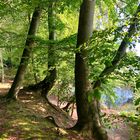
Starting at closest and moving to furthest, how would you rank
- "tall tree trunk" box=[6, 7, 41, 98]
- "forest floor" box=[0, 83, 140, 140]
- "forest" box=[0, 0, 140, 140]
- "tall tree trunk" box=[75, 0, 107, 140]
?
"forest" box=[0, 0, 140, 140]
"forest floor" box=[0, 83, 140, 140]
"tall tree trunk" box=[75, 0, 107, 140]
"tall tree trunk" box=[6, 7, 41, 98]

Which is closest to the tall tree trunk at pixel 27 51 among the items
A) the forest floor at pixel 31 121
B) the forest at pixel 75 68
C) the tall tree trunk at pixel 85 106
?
the forest at pixel 75 68

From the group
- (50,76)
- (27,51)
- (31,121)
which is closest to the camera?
(31,121)

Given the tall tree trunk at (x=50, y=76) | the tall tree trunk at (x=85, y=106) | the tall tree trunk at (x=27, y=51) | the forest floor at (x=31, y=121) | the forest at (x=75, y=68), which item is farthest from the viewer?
the tall tree trunk at (x=50, y=76)

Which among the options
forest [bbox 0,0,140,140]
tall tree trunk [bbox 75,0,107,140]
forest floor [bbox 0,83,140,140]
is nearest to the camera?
forest [bbox 0,0,140,140]

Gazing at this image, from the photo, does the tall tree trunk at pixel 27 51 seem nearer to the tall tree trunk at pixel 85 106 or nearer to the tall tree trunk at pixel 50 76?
the tall tree trunk at pixel 50 76

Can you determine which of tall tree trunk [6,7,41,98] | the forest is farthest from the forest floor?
tall tree trunk [6,7,41,98]

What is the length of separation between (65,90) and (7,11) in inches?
250

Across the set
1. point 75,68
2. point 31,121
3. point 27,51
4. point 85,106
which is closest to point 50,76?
point 27,51

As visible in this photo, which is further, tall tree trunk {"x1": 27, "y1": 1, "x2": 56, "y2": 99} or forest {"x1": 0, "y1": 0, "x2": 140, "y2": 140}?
tall tree trunk {"x1": 27, "y1": 1, "x2": 56, "y2": 99}

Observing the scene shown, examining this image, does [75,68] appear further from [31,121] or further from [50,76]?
[50,76]

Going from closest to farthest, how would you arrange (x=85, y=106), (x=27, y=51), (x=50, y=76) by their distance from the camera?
1. (x=85, y=106)
2. (x=27, y=51)
3. (x=50, y=76)

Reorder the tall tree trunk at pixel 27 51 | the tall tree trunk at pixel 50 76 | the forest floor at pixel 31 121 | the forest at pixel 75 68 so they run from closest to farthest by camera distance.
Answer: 1. the forest at pixel 75 68
2. the forest floor at pixel 31 121
3. the tall tree trunk at pixel 27 51
4. the tall tree trunk at pixel 50 76

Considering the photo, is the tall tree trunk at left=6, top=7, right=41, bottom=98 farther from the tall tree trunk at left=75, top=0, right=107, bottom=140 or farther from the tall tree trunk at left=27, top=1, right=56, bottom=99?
the tall tree trunk at left=75, top=0, right=107, bottom=140

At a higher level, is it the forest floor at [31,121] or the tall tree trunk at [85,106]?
the tall tree trunk at [85,106]
